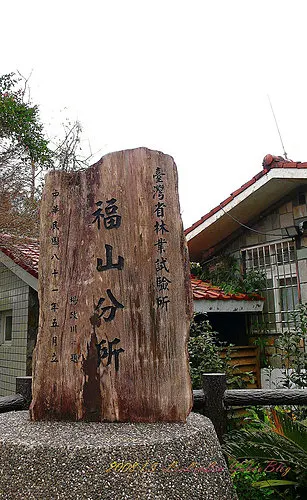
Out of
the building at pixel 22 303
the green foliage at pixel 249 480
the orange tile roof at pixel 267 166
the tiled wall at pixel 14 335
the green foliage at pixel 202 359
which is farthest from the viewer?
the tiled wall at pixel 14 335

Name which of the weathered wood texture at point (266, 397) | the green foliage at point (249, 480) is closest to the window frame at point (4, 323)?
the weathered wood texture at point (266, 397)

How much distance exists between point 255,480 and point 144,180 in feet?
8.33

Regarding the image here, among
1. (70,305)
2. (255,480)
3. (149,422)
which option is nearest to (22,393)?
(70,305)

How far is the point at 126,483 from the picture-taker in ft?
7.57

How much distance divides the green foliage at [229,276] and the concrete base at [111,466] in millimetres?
5247

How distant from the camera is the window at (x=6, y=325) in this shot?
856 centimetres

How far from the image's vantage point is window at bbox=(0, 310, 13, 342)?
8.56 meters

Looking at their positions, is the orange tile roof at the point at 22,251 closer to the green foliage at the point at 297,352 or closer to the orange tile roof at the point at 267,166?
the orange tile roof at the point at 267,166

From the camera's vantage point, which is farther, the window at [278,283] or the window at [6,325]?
the window at [6,325]

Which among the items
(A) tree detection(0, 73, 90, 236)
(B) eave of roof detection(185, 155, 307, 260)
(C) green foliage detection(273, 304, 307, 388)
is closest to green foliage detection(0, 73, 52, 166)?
(A) tree detection(0, 73, 90, 236)

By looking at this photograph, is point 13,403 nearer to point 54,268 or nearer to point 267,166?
point 54,268

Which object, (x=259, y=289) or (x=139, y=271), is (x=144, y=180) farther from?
(x=259, y=289)

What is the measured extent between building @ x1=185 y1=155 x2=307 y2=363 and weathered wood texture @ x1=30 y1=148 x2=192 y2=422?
13.6 ft

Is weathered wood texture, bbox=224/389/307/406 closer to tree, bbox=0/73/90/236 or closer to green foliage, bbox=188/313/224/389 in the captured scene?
green foliage, bbox=188/313/224/389
